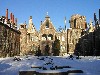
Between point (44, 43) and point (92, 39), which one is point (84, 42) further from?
point (44, 43)

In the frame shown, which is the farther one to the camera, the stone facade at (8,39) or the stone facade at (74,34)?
the stone facade at (74,34)

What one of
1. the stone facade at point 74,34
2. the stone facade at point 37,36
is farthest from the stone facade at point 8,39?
the stone facade at point 74,34

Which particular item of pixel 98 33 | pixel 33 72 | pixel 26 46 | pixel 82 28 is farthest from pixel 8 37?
pixel 33 72

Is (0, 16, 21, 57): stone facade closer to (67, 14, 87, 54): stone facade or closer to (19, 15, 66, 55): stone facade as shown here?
(19, 15, 66, 55): stone facade

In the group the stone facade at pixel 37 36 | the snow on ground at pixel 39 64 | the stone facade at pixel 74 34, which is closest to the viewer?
the snow on ground at pixel 39 64

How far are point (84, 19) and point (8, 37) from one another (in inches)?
1432

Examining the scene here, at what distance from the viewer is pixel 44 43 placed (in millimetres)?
72312

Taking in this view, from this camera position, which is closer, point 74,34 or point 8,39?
point 8,39

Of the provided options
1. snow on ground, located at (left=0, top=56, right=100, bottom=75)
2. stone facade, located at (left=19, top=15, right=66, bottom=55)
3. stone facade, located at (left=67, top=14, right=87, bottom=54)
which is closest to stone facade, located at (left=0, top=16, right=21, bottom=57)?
stone facade, located at (left=19, top=15, right=66, bottom=55)

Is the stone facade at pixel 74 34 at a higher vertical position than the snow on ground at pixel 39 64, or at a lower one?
higher

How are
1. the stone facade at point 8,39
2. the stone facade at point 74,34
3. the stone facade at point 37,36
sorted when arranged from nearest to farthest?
1. the stone facade at point 8,39
2. the stone facade at point 37,36
3. the stone facade at point 74,34

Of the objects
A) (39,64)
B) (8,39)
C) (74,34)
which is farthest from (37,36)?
(39,64)

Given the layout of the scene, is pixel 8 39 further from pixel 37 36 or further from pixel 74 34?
pixel 74 34

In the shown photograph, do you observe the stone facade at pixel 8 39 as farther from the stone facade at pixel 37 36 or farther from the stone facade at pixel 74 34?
the stone facade at pixel 74 34
